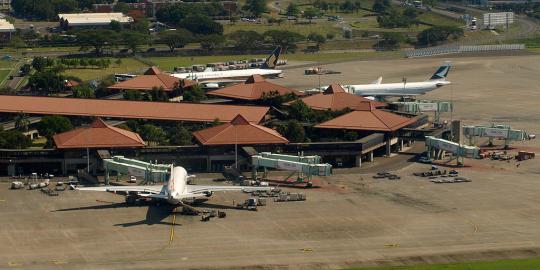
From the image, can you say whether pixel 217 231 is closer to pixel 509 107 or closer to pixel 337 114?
pixel 337 114

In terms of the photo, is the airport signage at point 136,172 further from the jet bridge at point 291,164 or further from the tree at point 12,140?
the tree at point 12,140

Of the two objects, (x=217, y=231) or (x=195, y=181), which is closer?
(x=217, y=231)

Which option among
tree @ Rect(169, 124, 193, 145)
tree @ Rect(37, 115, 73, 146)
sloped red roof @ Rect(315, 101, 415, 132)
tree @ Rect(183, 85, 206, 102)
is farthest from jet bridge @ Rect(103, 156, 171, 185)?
tree @ Rect(183, 85, 206, 102)

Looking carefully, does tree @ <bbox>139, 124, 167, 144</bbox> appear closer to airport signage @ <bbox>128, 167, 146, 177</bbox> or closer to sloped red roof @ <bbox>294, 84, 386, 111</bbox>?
airport signage @ <bbox>128, 167, 146, 177</bbox>

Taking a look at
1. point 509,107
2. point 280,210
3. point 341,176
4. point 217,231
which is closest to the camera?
point 217,231

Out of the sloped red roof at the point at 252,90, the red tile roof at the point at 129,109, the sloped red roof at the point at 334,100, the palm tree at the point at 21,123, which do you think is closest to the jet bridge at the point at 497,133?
the sloped red roof at the point at 334,100

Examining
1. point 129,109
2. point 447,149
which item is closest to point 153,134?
point 129,109

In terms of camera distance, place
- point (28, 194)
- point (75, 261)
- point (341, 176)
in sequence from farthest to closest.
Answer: point (341, 176)
point (28, 194)
point (75, 261)

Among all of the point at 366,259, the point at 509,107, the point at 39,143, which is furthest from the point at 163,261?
the point at 509,107
